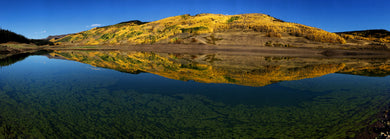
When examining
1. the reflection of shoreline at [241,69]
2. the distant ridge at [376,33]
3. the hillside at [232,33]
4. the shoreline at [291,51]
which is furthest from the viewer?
the distant ridge at [376,33]

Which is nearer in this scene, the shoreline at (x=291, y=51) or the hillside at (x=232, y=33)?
the shoreline at (x=291, y=51)

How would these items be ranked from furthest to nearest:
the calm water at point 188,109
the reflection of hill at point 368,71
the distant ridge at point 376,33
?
the distant ridge at point 376,33 → the reflection of hill at point 368,71 → the calm water at point 188,109

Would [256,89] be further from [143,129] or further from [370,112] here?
[143,129]

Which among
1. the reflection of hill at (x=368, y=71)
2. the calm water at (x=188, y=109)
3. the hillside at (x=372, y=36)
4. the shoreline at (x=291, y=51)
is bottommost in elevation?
the calm water at (x=188, y=109)

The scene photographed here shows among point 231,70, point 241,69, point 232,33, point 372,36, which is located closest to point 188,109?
point 231,70

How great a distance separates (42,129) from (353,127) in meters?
9.40

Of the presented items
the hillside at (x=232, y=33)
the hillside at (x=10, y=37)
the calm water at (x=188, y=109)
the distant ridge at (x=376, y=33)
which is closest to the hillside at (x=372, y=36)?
the distant ridge at (x=376, y=33)

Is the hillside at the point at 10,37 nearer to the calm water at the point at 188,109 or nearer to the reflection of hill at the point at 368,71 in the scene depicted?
the calm water at the point at 188,109

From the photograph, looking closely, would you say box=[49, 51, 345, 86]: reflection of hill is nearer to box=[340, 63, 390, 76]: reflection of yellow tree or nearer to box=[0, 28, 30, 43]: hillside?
box=[340, 63, 390, 76]: reflection of yellow tree

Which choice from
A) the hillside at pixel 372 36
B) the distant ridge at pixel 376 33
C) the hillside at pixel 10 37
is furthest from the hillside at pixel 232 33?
the hillside at pixel 10 37

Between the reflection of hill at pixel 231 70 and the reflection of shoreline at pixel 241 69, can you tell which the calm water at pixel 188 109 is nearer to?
the reflection of hill at pixel 231 70

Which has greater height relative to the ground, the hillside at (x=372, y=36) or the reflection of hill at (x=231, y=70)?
the hillside at (x=372, y=36)

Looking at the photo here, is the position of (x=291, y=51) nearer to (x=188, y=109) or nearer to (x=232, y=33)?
(x=232, y=33)

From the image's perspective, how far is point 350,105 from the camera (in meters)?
8.13
